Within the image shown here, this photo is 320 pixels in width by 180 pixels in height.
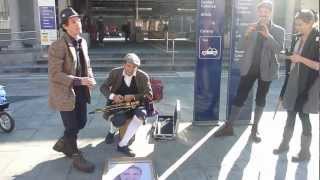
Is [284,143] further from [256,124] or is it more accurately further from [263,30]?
[263,30]

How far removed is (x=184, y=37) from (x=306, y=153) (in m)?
19.2

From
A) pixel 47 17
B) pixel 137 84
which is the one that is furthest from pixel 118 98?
pixel 47 17

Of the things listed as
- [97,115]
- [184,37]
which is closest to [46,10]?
[97,115]

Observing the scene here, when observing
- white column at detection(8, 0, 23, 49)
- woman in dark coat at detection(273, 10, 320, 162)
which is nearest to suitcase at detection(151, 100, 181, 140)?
woman in dark coat at detection(273, 10, 320, 162)

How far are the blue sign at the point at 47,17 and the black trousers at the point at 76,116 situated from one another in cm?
739

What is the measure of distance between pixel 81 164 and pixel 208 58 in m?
2.42

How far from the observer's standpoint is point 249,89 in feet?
18.1

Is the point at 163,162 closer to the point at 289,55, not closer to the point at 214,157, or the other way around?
the point at 214,157

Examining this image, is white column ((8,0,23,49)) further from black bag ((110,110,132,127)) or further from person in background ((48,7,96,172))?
person in background ((48,7,96,172))

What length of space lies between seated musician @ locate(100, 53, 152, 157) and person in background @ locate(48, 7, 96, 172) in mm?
503

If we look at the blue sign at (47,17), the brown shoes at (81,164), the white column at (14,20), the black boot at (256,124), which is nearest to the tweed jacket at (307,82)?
the black boot at (256,124)

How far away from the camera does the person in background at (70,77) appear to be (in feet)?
14.0

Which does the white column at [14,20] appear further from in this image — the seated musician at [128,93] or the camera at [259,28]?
the camera at [259,28]

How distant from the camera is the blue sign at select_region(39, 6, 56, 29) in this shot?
450 inches
